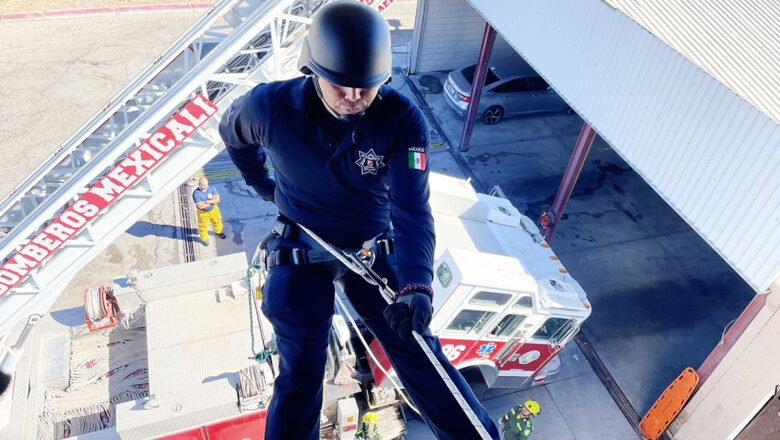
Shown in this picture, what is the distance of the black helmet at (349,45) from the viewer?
292 cm

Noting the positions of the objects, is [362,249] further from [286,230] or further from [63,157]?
[63,157]

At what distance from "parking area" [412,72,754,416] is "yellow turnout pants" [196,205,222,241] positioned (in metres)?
7.14

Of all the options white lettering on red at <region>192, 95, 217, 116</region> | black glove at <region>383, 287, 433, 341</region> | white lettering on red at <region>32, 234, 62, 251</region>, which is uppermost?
black glove at <region>383, 287, 433, 341</region>

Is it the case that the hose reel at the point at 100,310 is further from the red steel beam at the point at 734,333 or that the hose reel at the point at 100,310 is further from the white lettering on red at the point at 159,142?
the red steel beam at the point at 734,333

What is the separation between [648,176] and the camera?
8.95m

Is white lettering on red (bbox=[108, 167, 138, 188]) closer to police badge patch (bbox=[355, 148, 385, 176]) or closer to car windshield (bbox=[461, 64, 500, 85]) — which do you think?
police badge patch (bbox=[355, 148, 385, 176])

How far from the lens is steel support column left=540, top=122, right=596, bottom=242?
10868 millimetres

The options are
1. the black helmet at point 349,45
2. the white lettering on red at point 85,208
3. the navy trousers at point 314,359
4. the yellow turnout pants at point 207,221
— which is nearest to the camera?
the black helmet at point 349,45

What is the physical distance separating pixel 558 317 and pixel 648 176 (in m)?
3.08

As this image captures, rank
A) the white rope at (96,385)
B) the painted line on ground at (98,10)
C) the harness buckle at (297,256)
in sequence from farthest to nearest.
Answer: the painted line on ground at (98,10)
the white rope at (96,385)
the harness buckle at (297,256)

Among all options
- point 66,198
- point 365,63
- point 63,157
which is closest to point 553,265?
point 365,63

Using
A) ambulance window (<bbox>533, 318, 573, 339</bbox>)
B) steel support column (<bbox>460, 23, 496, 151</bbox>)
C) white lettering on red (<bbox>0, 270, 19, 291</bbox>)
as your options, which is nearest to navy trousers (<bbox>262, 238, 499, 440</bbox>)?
ambulance window (<bbox>533, 318, 573, 339</bbox>)

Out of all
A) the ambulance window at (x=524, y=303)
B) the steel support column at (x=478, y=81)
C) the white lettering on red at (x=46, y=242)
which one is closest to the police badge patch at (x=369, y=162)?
the ambulance window at (x=524, y=303)

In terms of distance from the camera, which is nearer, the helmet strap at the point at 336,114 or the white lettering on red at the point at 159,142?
the helmet strap at the point at 336,114
